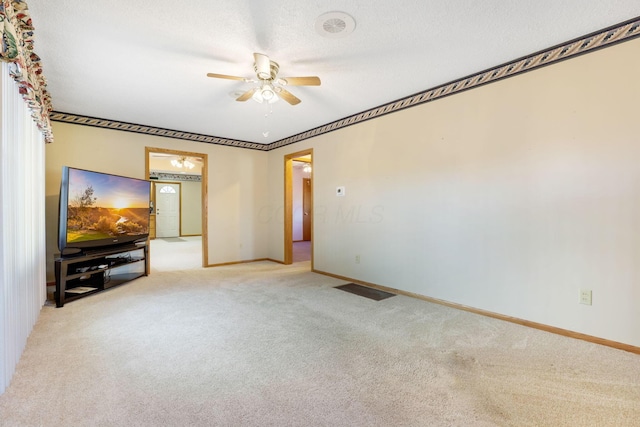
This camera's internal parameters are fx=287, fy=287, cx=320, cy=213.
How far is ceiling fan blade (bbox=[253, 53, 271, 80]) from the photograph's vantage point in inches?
91.0

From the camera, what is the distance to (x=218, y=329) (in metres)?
2.61

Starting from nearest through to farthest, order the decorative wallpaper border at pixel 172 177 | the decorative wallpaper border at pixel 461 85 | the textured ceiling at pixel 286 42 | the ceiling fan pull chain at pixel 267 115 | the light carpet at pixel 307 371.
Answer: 1. the light carpet at pixel 307 371
2. the textured ceiling at pixel 286 42
3. the decorative wallpaper border at pixel 461 85
4. the ceiling fan pull chain at pixel 267 115
5. the decorative wallpaper border at pixel 172 177

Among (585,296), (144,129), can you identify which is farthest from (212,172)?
(585,296)

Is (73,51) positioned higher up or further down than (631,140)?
higher up

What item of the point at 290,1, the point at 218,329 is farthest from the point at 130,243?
the point at 290,1

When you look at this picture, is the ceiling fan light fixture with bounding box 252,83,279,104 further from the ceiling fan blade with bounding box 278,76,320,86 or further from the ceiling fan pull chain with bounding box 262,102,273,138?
the ceiling fan pull chain with bounding box 262,102,273,138

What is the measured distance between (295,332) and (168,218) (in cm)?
998

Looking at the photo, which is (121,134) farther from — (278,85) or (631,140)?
(631,140)

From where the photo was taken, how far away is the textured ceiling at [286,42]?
6.50 ft

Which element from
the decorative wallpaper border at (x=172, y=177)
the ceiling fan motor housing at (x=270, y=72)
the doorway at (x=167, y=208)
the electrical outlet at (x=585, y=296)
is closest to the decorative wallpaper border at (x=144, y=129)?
the ceiling fan motor housing at (x=270, y=72)

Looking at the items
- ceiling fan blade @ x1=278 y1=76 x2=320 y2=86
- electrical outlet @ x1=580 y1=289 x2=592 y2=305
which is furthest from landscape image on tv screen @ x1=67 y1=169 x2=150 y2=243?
electrical outlet @ x1=580 y1=289 x2=592 y2=305

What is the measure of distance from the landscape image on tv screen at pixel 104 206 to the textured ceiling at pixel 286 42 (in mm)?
1043

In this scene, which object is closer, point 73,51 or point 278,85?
point 73,51

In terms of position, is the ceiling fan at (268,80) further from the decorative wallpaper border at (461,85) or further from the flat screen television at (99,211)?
the flat screen television at (99,211)
